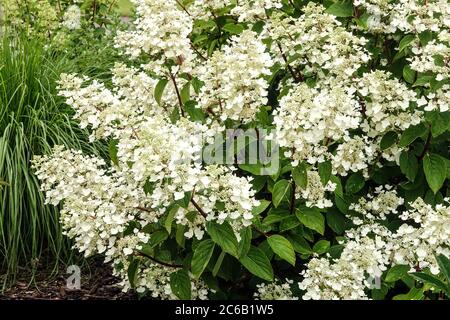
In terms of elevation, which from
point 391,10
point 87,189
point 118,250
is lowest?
point 118,250

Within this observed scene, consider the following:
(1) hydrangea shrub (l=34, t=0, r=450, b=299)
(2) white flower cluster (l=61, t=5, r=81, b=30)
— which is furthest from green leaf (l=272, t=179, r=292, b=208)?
(2) white flower cluster (l=61, t=5, r=81, b=30)

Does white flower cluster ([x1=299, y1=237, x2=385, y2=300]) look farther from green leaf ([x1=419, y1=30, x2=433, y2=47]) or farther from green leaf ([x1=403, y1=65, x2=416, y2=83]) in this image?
green leaf ([x1=419, y1=30, x2=433, y2=47])

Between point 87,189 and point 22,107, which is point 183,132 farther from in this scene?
point 22,107

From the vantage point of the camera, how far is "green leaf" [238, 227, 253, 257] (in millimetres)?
2412

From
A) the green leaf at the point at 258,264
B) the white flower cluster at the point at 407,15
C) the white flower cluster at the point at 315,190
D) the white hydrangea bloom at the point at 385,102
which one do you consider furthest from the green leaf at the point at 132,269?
the white flower cluster at the point at 407,15

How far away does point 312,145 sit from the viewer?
2.60 meters

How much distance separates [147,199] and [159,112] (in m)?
0.42

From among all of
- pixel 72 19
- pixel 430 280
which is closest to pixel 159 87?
pixel 430 280

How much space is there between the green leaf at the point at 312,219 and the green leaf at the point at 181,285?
1.63 feet

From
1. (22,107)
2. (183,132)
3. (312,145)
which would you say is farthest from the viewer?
(22,107)

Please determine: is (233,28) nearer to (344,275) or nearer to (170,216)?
(170,216)

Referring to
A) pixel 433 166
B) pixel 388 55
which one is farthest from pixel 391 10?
pixel 433 166

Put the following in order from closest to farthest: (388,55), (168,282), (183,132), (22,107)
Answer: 1. (183,132)
2. (168,282)
3. (388,55)
4. (22,107)

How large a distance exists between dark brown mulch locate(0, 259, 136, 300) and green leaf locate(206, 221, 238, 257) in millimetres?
1345
